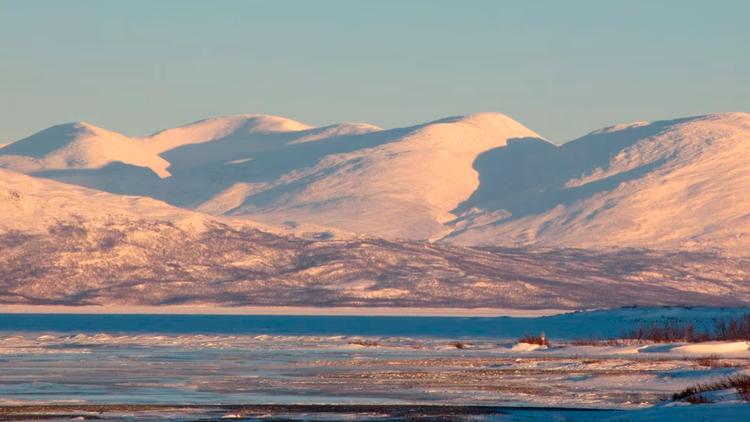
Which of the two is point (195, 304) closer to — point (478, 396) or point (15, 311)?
point (15, 311)

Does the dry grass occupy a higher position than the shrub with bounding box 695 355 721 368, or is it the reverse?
the shrub with bounding box 695 355 721 368

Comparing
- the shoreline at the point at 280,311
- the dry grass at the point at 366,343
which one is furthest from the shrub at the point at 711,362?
the shoreline at the point at 280,311

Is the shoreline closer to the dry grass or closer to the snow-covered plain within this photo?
the snow-covered plain

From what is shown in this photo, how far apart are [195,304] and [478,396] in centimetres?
15024

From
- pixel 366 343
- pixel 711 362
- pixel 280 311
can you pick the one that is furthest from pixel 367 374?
pixel 280 311

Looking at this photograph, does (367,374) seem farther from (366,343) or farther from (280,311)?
(280,311)

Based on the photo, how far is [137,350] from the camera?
73438 millimetres

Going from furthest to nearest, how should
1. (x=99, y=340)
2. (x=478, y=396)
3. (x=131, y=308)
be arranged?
(x=131, y=308)
(x=99, y=340)
(x=478, y=396)

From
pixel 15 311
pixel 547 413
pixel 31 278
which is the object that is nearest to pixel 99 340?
pixel 547 413

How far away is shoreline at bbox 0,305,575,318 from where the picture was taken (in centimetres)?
16775

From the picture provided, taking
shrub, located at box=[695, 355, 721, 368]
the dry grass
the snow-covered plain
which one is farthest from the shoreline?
shrub, located at box=[695, 355, 721, 368]

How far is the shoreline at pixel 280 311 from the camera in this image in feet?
550

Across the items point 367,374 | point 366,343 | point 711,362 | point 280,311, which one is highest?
point 367,374

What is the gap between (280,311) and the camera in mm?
177875
